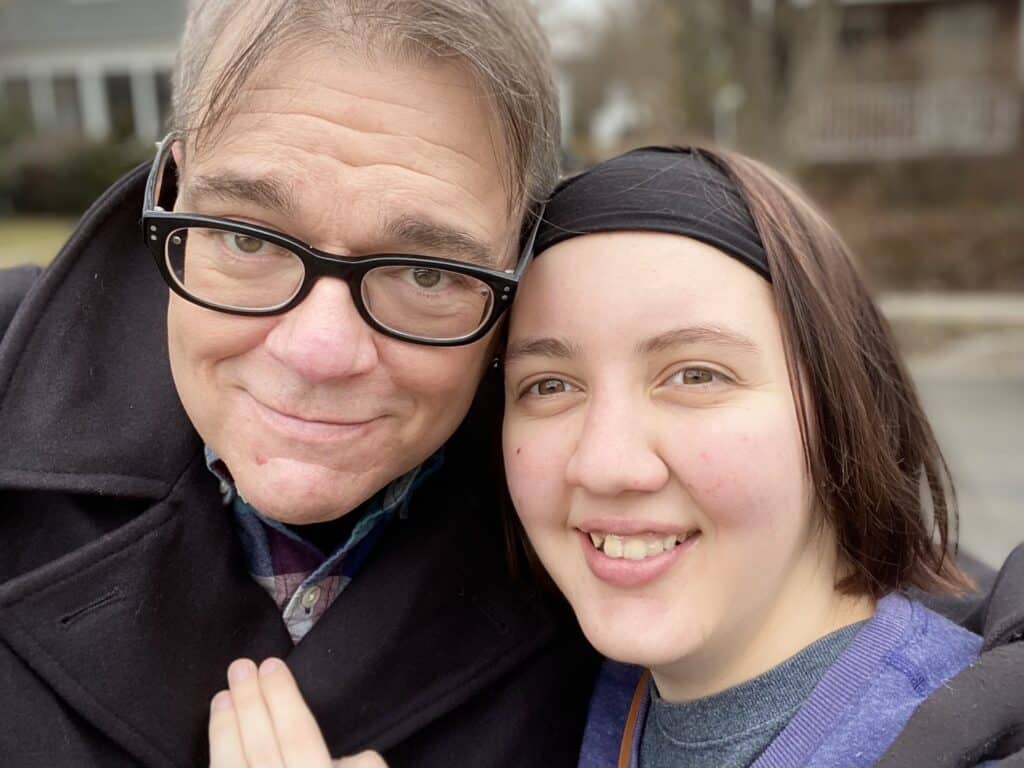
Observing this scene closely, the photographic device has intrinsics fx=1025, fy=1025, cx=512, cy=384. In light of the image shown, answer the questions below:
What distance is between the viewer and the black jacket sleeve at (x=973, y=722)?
1388 mm

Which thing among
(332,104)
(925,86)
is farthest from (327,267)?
(925,86)

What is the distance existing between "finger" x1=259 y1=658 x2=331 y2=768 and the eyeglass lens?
662 millimetres

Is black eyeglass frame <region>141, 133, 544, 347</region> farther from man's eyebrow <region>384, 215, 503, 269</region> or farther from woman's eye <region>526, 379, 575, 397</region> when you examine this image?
woman's eye <region>526, 379, 575, 397</region>

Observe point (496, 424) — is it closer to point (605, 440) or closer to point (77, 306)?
point (605, 440)

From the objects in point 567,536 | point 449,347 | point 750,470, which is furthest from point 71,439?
point 750,470

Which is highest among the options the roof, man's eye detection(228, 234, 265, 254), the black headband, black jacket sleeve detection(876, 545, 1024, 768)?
the black headband

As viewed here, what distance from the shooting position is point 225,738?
1.71 metres

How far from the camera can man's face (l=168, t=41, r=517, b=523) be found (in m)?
1.62

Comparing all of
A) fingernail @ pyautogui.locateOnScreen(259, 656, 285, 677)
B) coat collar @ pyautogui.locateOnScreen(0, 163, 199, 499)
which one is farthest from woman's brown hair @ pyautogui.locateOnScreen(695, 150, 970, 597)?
coat collar @ pyautogui.locateOnScreen(0, 163, 199, 499)

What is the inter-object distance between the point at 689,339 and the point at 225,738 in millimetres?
1017

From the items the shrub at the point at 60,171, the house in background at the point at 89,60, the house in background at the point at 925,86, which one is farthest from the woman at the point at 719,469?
the house in background at the point at 89,60

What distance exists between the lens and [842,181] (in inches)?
699

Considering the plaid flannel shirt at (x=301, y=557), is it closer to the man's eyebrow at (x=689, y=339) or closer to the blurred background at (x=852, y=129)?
the man's eyebrow at (x=689, y=339)

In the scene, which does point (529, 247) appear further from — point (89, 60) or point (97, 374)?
point (89, 60)
